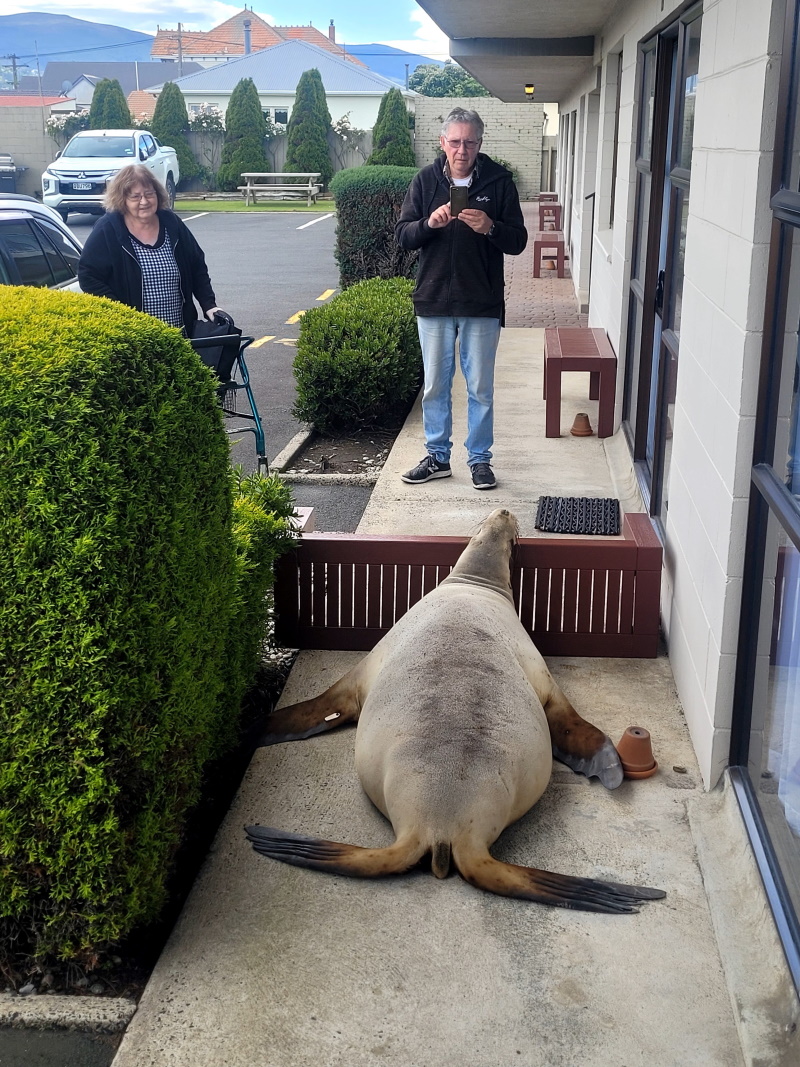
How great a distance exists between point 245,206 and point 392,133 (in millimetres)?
7483

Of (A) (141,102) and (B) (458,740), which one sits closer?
(B) (458,740)

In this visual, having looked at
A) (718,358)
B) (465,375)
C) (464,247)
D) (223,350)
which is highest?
(464,247)

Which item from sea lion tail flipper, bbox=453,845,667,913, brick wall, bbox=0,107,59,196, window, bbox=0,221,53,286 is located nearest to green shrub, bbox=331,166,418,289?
window, bbox=0,221,53,286

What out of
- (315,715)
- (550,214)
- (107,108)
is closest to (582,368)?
(315,715)

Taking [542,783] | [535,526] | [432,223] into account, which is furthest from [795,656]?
[432,223]

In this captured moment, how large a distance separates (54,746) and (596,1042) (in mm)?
1468

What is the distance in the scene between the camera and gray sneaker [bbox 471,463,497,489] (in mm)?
6703

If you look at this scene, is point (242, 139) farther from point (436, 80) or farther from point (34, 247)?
point (436, 80)

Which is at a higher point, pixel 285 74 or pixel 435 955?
pixel 285 74

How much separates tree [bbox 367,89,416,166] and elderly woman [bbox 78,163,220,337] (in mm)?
33960

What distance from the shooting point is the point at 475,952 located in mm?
2885

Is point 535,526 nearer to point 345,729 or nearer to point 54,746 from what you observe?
point 345,729

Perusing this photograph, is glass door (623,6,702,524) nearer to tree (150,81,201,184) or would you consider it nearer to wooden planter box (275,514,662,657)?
wooden planter box (275,514,662,657)

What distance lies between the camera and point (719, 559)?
3.45m
